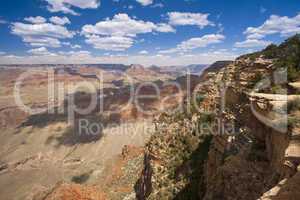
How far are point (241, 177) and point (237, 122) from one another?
481 centimetres

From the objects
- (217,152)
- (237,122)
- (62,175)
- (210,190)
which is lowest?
(62,175)

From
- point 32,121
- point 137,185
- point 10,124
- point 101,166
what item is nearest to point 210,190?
point 137,185

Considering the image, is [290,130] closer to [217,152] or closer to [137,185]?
[217,152]

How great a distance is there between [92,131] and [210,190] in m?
71.6

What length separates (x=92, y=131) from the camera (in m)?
85.6

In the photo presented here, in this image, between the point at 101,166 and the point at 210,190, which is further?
the point at 101,166

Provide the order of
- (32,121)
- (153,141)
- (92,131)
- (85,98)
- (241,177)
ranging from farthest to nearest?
1. (85,98)
2. (32,121)
3. (92,131)
4. (153,141)
5. (241,177)

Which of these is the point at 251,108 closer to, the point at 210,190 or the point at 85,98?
the point at 210,190

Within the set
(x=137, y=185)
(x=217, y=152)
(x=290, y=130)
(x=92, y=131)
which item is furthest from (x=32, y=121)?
(x=290, y=130)

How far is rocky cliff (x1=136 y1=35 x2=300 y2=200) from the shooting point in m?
11.1

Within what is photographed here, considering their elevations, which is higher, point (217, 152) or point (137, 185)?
point (217, 152)

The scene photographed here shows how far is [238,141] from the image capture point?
51.5 feet

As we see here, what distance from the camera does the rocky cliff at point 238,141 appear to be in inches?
436

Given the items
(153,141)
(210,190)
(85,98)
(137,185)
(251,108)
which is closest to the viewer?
(251,108)
